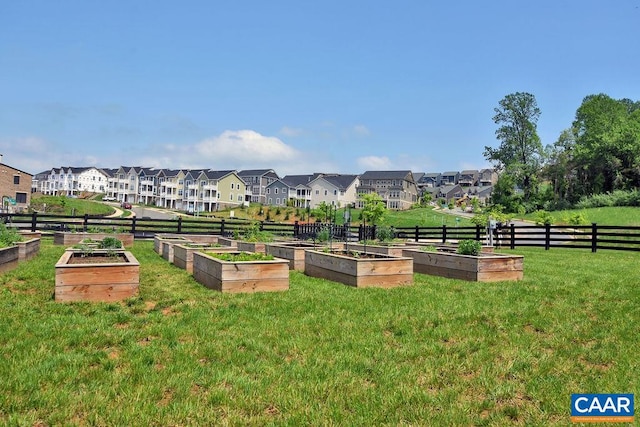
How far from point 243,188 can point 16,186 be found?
153ft

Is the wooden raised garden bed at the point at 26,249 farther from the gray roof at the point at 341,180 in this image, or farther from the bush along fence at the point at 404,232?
the gray roof at the point at 341,180

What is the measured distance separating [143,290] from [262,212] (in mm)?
73459

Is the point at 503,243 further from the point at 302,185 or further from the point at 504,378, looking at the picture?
the point at 302,185

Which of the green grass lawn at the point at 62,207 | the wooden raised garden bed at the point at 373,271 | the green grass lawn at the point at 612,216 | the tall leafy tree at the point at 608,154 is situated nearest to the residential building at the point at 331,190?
the green grass lawn at the point at 62,207

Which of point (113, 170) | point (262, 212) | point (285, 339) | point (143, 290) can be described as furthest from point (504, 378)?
point (113, 170)

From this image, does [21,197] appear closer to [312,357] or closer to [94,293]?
[94,293]

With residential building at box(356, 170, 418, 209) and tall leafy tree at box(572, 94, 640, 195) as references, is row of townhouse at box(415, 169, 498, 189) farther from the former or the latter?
tall leafy tree at box(572, 94, 640, 195)

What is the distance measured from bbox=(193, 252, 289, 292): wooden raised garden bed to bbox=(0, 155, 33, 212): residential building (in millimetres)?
66612

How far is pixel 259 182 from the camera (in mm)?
106562

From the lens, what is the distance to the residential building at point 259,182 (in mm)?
106438

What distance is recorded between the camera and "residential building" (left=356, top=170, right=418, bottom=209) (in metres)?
104

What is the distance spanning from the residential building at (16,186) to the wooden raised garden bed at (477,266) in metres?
67.6

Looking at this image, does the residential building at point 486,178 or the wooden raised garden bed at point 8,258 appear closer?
the wooden raised garden bed at point 8,258

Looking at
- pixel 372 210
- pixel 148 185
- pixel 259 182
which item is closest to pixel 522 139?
pixel 372 210
